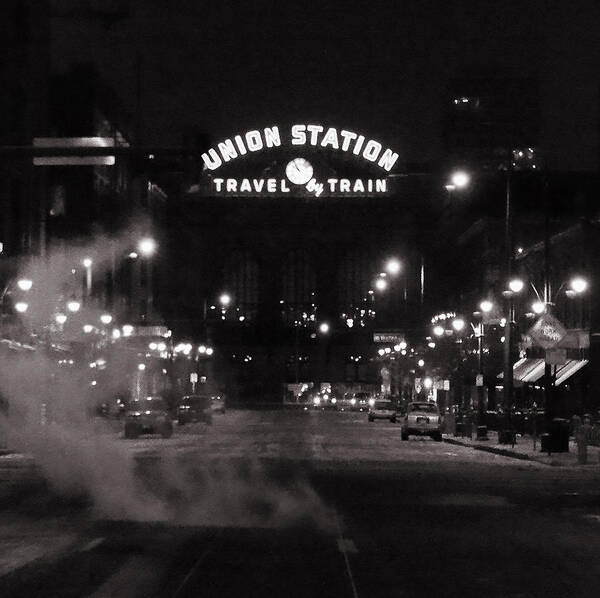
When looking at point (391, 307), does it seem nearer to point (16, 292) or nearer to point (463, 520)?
point (16, 292)

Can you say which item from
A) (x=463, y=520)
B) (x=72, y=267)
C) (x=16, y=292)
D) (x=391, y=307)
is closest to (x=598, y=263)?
(x=16, y=292)

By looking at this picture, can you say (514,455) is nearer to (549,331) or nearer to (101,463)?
(549,331)

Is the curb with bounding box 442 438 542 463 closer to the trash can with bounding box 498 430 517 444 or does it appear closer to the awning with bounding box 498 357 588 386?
the trash can with bounding box 498 430 517 444

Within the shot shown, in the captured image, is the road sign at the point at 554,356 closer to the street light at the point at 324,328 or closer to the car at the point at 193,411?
the car at the point at 193,411

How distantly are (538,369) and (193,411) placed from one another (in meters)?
20.3

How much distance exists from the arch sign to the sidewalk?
5475 centimetres

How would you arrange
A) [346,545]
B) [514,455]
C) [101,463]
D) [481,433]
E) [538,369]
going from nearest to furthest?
[346,545] < [101,463] < [514,455] < [481,433] < [538,369]

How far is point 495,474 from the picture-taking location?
35719mm

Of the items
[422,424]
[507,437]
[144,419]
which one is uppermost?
[144,419]

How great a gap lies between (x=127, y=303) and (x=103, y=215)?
13.0 metres

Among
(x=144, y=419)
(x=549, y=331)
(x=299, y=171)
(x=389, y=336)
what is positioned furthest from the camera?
(x=299, y=171)

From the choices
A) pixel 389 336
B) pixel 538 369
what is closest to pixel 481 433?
pixel 538 369

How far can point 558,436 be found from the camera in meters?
46.6

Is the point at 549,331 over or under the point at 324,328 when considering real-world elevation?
under
